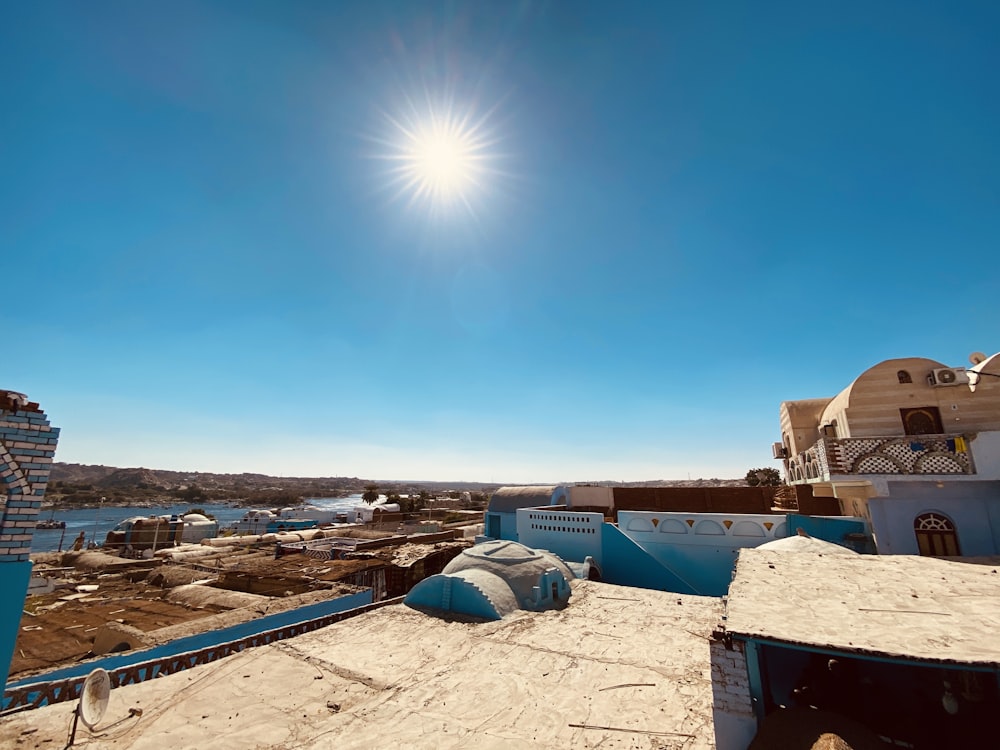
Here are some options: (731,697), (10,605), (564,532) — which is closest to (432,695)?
(731,697)

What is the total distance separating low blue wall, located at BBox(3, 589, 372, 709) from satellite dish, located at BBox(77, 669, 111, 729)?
2.32 metres

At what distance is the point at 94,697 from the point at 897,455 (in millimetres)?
19587

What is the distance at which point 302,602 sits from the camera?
1388 centimetres

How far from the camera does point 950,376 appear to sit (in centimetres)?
1408

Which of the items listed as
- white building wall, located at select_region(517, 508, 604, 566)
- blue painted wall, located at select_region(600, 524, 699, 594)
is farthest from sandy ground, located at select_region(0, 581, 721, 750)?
white building wall, located at select_region(517, 508, 604, 566)

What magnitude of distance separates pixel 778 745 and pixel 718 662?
0.87 m

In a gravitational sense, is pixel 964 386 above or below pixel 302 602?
above

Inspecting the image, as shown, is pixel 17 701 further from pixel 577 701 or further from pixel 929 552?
pixel 929 552

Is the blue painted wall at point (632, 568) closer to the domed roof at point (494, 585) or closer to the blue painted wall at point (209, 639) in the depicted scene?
the domed roof at point (494, 585)

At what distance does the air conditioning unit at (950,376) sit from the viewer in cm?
1398

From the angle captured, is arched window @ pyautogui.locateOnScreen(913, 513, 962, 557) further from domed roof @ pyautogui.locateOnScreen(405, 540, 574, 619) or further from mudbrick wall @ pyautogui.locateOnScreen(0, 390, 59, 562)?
mudbrick wall @ pyautogui.locateOnScreen(0, 390, 59, 562)

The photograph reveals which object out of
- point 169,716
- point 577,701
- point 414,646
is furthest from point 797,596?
point 169,716

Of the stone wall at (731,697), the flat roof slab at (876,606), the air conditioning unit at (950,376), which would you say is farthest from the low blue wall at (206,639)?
the air conditioning unit at (950,376)

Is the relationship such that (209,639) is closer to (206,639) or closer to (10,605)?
(206,639)
